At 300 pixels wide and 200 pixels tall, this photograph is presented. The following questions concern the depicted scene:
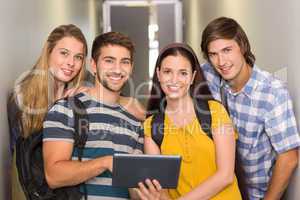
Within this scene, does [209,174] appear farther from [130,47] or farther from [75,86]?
[75,86]

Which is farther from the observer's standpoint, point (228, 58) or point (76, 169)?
point (228, 58)

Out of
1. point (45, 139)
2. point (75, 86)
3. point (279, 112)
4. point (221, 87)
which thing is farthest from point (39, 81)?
point (279, 112)

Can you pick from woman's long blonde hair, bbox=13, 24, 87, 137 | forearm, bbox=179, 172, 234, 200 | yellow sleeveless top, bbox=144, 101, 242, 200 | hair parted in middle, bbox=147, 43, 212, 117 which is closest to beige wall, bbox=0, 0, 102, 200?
woman's long blonde hair, bbox=13, 24, 87, 137

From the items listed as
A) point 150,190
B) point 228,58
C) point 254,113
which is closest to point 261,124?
point 254,113

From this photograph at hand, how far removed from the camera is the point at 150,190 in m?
1.39

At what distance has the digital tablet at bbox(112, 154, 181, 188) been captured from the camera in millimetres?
1302

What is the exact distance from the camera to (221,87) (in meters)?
1.81

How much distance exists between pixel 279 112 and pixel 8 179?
1270mm

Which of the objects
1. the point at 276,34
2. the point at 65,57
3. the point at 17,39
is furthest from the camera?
the point at 17,39

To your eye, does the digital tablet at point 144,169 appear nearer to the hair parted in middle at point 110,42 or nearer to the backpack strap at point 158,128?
the backpack strap at point 158,128

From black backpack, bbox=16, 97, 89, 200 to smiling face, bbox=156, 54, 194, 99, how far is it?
1.09 feet

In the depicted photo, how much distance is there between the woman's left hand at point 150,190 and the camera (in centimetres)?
138

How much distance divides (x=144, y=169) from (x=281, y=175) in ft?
2.07

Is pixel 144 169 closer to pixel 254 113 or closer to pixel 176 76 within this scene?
pixel 176 76
